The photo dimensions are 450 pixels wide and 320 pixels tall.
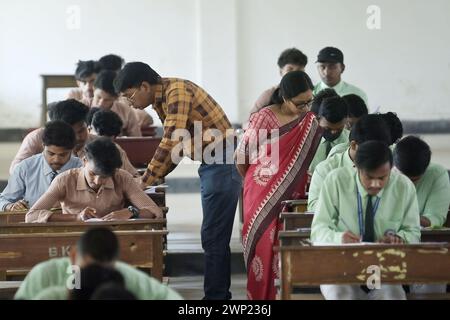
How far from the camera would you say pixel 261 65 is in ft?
37.5

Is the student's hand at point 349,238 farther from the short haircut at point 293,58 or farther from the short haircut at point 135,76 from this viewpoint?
the short haircut at point 293,58

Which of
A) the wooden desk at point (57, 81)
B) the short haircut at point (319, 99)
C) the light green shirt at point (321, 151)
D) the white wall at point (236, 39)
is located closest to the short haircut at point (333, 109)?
the light green shirt at point (321, 151)

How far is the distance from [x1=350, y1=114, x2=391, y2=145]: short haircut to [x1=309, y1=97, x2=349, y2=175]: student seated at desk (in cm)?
113

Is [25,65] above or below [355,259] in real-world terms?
above

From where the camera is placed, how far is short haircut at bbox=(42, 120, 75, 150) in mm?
5152

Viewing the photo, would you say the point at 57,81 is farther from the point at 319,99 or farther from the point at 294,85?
the point at 294,85

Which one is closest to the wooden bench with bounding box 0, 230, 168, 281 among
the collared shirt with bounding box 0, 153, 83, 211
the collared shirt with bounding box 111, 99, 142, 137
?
the collared shirt with bounding box 0, 153, 83, 211

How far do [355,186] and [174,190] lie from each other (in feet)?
21.3

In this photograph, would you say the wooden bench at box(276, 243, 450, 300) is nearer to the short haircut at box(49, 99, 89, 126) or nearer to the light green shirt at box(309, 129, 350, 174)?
the light green shirt at box(309, 129, 350, 174)

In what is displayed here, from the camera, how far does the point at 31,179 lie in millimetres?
5406

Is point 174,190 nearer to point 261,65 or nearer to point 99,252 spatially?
point 261,65

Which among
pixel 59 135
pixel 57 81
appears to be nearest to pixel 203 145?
pixel 59 135

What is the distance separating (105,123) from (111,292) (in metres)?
3.77
